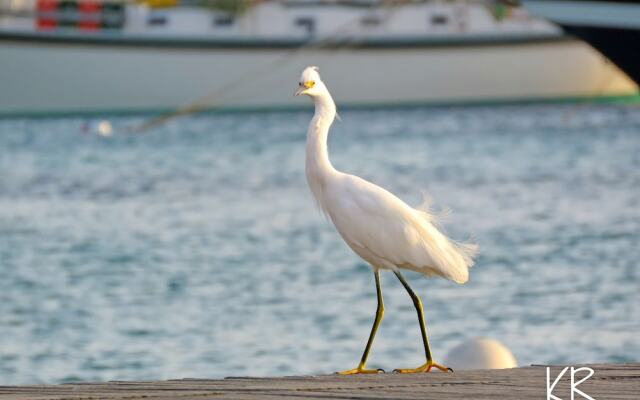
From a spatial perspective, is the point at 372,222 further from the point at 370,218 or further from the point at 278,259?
the point at 278,259

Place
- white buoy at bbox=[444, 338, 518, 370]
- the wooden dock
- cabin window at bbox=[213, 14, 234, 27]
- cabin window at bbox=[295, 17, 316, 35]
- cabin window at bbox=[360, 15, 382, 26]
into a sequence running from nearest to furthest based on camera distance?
the wooden dock, white buoy at bbox=[444, 338, 518, 370], cabin window at bbox=[360, 15, 382, 26], cabin window at bbox=[213, 14, 234, 27], cabin window at bbox=[295, 17, 316, 35]

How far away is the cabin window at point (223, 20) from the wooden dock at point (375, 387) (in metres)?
48.7

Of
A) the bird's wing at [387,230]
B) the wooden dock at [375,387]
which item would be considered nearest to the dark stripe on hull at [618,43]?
the bird's wing at [387,230]

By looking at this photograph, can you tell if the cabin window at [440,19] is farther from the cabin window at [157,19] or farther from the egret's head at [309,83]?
the egret's head at [309,83]

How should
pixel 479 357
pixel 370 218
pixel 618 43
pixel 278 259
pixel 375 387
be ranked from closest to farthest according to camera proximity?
pixel 375 387 → pixel 370 218 → pixel 479 357 → pixel 618 43 → pixel 278 259

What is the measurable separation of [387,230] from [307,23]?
161ft

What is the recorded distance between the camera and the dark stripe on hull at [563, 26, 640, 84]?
61.6 ft

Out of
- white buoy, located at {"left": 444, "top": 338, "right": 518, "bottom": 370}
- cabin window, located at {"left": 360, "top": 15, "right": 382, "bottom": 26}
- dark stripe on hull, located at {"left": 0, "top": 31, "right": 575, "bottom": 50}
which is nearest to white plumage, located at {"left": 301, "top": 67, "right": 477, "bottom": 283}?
white buoy, located at {"left": 444, "top": 338, "right": 518, "bottom": 370}

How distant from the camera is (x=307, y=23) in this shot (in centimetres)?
5581

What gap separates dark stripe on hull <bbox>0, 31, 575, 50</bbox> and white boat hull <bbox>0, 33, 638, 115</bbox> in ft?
0.33

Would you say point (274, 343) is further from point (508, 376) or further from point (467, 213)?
point (467, 213)

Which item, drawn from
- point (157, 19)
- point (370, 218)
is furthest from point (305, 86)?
point (157, 19)

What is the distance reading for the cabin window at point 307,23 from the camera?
55531 mm

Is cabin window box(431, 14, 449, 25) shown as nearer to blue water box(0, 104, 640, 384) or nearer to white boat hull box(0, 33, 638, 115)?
white boat hull box(0, 33, 638, 115)
